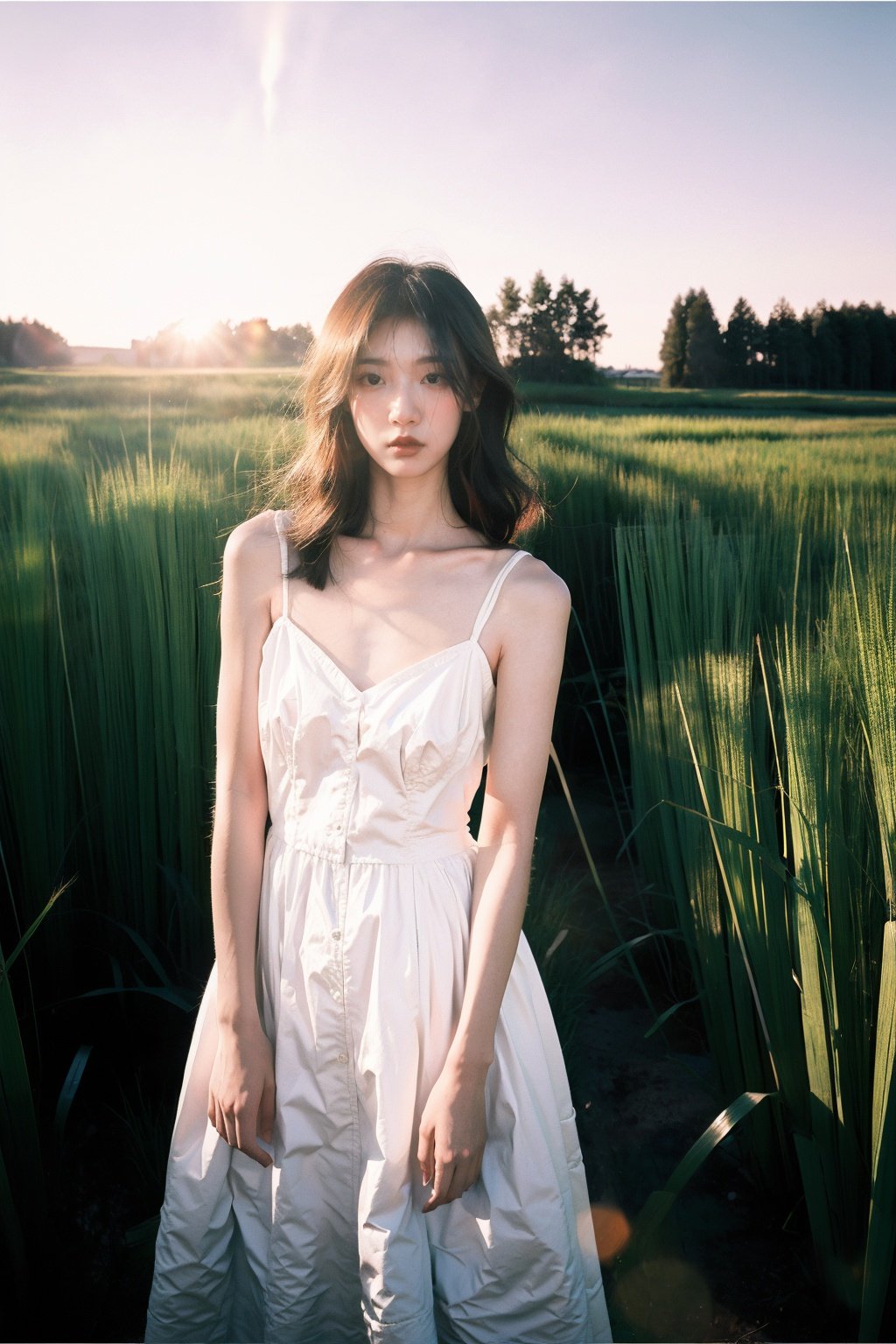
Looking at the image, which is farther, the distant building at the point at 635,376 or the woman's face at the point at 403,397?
the distant building at the point at 635,376

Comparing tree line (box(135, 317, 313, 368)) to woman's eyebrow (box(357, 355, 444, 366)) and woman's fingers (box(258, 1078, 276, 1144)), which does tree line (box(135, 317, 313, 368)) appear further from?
woman's fingers (box(258, 1078, 276, 1144))

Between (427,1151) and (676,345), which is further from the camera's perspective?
(676,345)

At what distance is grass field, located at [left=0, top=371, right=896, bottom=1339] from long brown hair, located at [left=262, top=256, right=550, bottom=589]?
1.30 ft

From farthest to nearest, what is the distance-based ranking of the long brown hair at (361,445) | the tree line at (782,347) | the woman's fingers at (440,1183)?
1. the tree line at (782,347)
2. the long brown hair at (361,445)
3. the woman's fingers at (440,1183)

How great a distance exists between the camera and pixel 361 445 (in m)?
1.18

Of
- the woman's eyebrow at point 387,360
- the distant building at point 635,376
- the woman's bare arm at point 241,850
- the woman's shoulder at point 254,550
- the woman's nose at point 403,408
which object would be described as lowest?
the woman's bare arm at point 241,850

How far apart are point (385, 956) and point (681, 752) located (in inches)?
27.1

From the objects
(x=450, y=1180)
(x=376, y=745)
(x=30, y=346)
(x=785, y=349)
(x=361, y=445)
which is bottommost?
(x=450, y=1180)

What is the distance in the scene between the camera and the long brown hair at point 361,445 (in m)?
1.05

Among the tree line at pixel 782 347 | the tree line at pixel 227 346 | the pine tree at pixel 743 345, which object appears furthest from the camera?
the tree line at pixel 227 346

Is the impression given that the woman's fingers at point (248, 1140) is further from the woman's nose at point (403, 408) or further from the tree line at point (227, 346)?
the tree line at point (227, 346)

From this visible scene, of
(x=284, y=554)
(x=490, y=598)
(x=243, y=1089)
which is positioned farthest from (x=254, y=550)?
(x=243, y=1089)

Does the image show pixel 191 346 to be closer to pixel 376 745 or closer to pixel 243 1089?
pixel 376 745

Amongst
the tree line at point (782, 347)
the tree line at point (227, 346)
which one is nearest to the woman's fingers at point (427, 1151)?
the tree line at point (782, 347)
